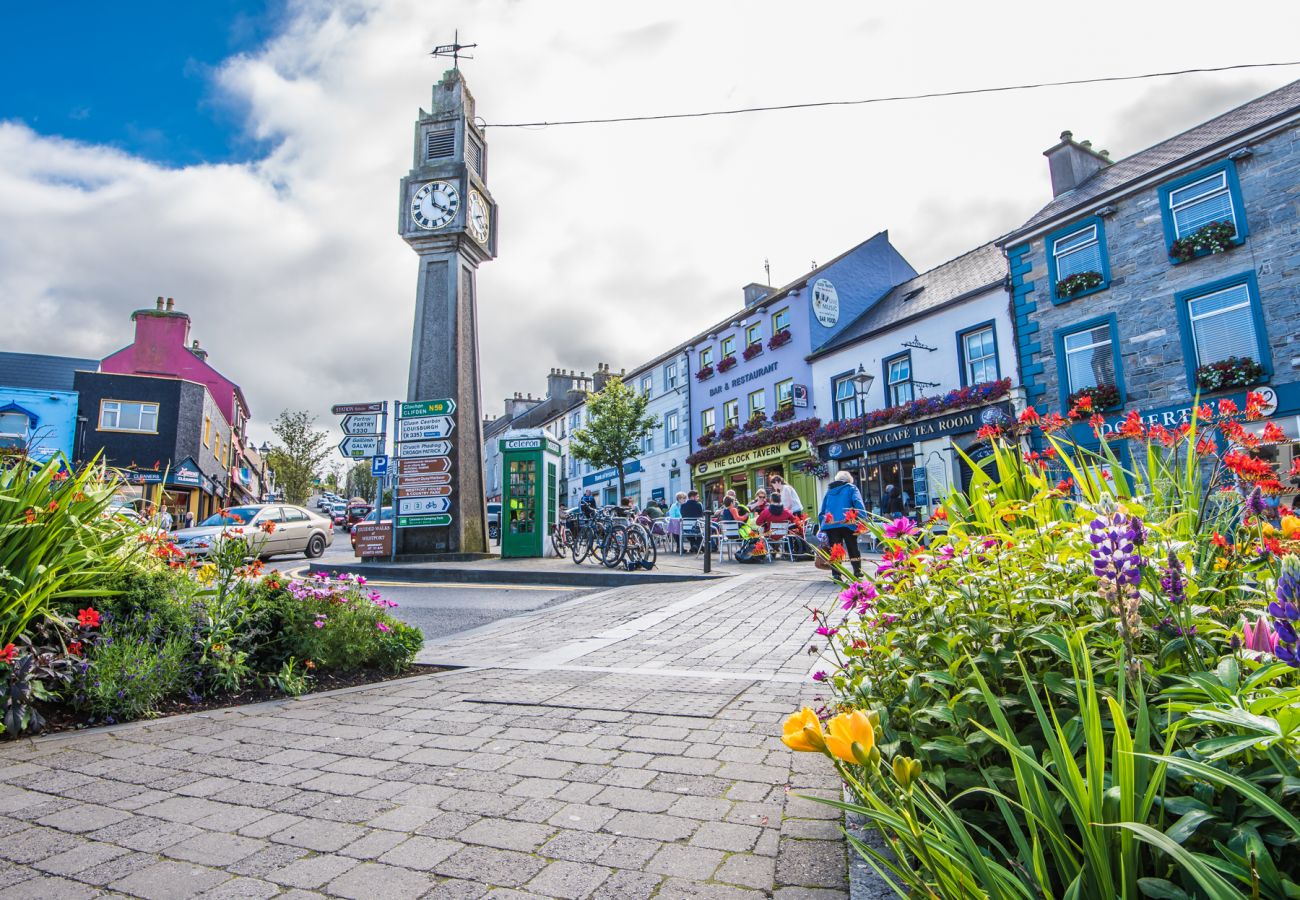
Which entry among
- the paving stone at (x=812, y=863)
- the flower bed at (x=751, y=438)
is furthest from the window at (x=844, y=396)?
the paving stone at (x=812, y=863)

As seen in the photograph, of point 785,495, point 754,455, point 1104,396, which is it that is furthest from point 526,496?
point 754,455

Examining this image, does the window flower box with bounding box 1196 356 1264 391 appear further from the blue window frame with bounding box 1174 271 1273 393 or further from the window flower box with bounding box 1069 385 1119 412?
the window flower box with bounding box 1069 385 1119 412

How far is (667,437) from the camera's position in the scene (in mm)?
35156

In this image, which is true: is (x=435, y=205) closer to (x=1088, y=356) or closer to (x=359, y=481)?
(x=1088, y=356)

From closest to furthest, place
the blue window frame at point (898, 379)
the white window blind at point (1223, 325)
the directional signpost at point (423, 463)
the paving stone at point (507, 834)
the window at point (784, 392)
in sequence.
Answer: the paving stone at point (507, 834) → the white window blind at point (1223, 325) → the directional signpost at point (423, 463) → the blue window frame at point (898, 379) → the window at point (784, 392)

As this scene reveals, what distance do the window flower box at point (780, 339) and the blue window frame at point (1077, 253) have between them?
970 cm

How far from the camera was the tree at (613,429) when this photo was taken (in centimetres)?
3231

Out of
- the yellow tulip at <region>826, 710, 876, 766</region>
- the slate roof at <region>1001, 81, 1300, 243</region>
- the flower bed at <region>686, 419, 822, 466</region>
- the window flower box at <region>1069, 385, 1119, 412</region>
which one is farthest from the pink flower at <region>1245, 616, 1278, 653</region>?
the flower bed at <region>686, 419, 822, 466</region>

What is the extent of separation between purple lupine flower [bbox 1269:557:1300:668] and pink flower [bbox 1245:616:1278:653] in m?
0.19

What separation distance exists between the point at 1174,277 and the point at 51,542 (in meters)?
19.2

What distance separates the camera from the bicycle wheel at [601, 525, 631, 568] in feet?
41.4

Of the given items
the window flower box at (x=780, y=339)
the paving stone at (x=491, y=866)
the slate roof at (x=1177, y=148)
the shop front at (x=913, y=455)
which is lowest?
the paving stone at (x=491, y=866)

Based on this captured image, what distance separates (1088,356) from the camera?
16906mm

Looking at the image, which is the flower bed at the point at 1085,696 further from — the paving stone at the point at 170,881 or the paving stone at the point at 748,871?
the paving stone at the point at 170,881
